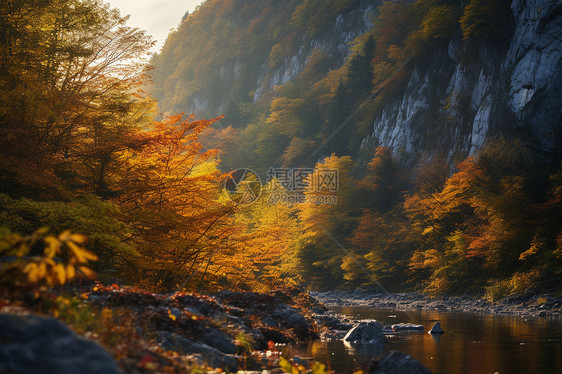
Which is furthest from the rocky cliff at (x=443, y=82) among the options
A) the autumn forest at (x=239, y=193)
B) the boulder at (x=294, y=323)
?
the boulder at (x=294, y=323)

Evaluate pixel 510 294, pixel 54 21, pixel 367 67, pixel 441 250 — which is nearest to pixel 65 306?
pixel 54 21

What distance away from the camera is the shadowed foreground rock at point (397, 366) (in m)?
6.99

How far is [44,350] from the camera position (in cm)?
347

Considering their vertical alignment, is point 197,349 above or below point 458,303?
above

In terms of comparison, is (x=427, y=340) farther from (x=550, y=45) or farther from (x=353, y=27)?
(x=353, y=27)

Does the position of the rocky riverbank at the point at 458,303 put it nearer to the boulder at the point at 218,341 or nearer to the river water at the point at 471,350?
the river water at the point at 471,350

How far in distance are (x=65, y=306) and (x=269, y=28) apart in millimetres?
97544

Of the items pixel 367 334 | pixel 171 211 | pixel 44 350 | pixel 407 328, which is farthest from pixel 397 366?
pixel 407 328

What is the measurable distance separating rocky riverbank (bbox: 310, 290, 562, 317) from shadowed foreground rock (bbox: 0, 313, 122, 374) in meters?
19.3

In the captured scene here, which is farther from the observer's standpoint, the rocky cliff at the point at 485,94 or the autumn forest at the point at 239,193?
the rocky cliff at the point at 485,94

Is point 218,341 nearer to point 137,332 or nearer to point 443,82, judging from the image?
point 137,332

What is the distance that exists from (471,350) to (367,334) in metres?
2.86

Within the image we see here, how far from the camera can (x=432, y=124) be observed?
4234 centimetres

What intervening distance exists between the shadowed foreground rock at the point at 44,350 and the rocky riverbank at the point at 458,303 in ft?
63.4
